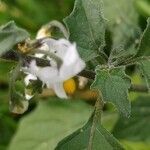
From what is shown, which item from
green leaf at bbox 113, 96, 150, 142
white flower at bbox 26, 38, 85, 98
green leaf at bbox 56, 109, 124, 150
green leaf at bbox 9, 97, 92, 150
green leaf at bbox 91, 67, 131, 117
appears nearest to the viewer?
white flower at bbox 26, 38, 85, 98

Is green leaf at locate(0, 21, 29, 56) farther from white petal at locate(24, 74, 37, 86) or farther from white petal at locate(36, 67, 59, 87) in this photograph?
white petal at locate(24, 74, 37, 86)

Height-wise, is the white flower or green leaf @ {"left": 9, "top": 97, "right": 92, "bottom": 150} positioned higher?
the white flower

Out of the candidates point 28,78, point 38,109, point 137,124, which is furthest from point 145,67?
point 38,109

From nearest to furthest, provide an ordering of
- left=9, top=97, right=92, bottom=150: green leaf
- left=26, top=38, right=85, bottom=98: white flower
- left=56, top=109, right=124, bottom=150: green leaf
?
1. left=26, top=38, right=85, bottom=98: white flower
2. left=56, top=109, right=124, bottom=150: green leaf
3. left=9, top=97, right=92, bottom=150: green leaf

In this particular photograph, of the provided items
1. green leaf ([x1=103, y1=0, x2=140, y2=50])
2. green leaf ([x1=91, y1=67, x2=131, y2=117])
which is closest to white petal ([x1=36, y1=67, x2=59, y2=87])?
green leaf ([x1=91, y1=67, x2=131, y2=117])

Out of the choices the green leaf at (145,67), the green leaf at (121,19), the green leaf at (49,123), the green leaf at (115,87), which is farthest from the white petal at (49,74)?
the green leaf at (49,123)

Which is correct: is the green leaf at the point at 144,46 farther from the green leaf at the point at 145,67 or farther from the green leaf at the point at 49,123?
the green leaf at the point at 49,123
